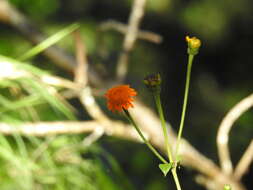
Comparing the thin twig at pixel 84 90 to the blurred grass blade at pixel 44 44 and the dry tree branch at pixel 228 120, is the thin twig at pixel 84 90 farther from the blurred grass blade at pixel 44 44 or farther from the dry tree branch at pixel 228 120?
the dry tree branch at pixel 228 120

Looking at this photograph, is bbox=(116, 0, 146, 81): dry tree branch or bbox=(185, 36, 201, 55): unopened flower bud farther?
bbox=(116, 0, 146, 81): dry tree branch

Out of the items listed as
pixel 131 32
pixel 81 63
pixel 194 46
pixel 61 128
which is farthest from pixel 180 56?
pixel 194 46

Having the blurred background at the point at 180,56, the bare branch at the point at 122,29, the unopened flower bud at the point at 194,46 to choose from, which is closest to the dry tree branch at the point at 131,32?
→ the bare branch at the point at 122,29

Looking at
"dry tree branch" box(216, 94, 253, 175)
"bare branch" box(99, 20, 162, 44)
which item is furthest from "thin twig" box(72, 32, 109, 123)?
"dry tree branch" box(216, 94, 253, 175)

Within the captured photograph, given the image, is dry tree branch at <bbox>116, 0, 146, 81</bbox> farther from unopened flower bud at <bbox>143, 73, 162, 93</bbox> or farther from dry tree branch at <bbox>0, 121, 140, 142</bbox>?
unopened flower bud at <bbox>143, 73, 162, 93</bbox>

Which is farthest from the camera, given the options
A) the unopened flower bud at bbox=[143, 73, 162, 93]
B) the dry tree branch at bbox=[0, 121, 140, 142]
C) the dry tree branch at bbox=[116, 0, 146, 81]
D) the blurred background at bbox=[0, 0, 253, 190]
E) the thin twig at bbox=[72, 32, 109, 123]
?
the blurred background at bbox=[0, 0, 253, 190]

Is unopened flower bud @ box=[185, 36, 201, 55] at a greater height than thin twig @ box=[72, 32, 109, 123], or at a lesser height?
lesser

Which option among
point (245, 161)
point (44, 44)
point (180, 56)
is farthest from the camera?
point (180, 56)

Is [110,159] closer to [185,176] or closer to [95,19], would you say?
[185,176]

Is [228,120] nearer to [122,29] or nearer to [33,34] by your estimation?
[122,29]
